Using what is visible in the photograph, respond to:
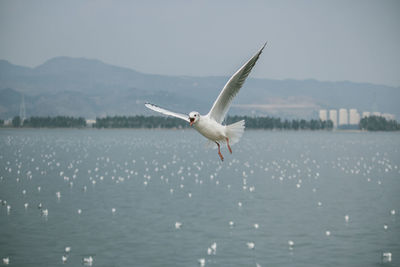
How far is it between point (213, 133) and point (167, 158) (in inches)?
4962

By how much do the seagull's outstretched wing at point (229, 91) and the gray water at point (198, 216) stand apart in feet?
124

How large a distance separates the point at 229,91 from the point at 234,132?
144 centimetres

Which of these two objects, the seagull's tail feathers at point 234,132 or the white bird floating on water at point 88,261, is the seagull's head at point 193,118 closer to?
the seagull's tail feathers at point 234,132

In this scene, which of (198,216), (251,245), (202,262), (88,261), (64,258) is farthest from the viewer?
(198,216)

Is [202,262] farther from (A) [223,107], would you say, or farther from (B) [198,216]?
(A) [223,107]

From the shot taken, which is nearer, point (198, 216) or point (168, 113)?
point (168, 113)

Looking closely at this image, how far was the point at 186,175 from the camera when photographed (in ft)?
339

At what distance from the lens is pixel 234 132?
48.2 ft

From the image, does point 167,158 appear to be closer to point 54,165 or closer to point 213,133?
point 54,165

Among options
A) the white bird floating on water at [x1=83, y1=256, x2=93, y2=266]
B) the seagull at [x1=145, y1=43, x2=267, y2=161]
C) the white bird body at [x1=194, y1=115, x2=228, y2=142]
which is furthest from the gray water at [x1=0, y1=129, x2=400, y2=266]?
the white bird body at [x1=194, y1=115, x2=228, y2=142]

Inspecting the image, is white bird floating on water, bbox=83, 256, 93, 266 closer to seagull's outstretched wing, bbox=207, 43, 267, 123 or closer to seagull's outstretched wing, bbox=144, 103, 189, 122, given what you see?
seagull's outstretched wing, bbox=144, 103, 189, 122

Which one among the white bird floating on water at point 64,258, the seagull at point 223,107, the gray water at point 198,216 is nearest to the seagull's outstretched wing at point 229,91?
the seagull at point 223,107

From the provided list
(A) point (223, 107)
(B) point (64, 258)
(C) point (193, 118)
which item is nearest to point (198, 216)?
(B) point (64, 258)

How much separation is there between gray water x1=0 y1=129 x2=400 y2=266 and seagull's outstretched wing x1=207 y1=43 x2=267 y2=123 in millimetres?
37672
